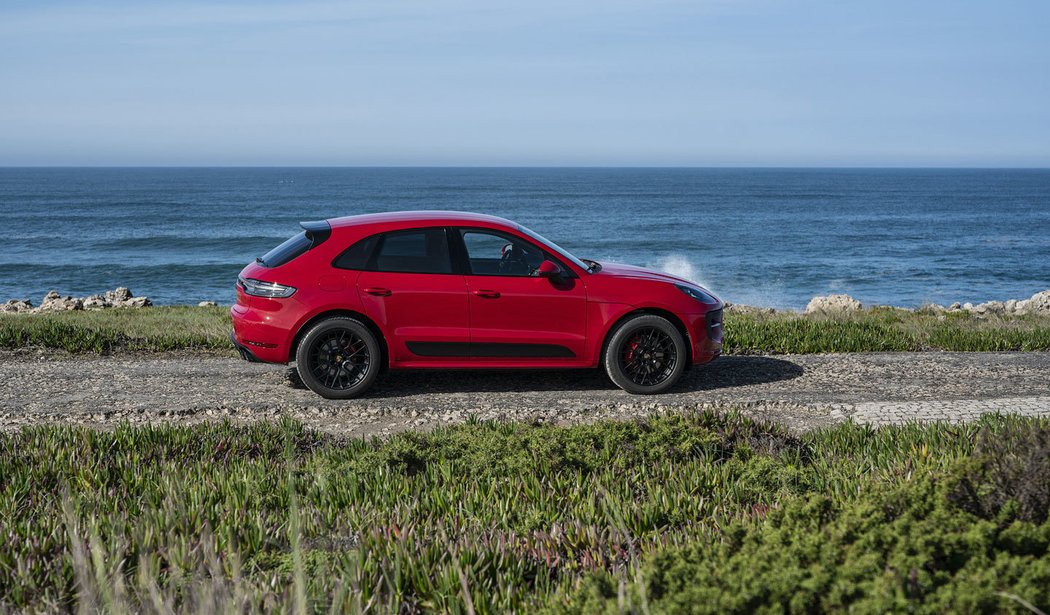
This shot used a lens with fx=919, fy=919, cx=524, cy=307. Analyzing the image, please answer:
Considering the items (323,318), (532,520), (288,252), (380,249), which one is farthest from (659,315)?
(532,520)

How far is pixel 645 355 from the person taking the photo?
351 inches

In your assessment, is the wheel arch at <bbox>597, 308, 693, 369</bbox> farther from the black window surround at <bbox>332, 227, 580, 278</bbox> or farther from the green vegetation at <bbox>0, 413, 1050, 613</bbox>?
the green vegetation at <bbox>0, 413, 1050, 613</bbox>

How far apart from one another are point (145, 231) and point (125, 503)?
57971 mm

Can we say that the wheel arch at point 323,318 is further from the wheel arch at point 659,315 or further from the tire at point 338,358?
the wheel arch at point 659,315

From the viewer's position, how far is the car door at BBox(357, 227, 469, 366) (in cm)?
841

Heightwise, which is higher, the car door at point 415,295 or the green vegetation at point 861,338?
the car door at point 415,295

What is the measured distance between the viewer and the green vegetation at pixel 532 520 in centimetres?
314

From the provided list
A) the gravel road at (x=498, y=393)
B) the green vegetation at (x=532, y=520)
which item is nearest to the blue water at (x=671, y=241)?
the gravel road at (x=498, y=393)

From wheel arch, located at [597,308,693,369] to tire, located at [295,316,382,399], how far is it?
2152 millimetres

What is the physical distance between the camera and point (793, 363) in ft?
34.8

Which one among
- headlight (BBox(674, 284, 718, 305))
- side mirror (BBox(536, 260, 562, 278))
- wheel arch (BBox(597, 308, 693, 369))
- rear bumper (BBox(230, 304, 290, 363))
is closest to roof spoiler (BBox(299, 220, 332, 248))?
rear bumper (BBox(230, 304, 290, 363))

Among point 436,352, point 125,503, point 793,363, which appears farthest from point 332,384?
point 793,363

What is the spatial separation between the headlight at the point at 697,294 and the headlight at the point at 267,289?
12.0ft

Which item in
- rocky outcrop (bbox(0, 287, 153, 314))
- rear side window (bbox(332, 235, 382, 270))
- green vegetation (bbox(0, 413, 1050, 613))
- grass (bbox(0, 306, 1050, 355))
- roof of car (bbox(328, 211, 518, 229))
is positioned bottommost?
rocky outcrop (bbox(0, 287, 153, 314))
